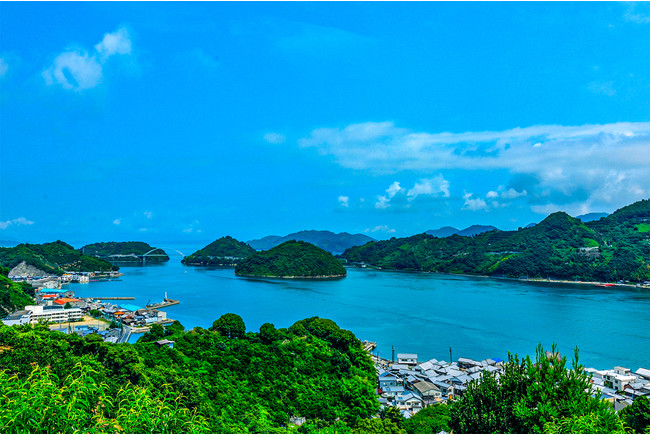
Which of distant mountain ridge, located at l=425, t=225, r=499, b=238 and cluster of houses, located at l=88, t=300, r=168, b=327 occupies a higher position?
distant mountain ridge, located at l=425, t=225, r=499, b=238

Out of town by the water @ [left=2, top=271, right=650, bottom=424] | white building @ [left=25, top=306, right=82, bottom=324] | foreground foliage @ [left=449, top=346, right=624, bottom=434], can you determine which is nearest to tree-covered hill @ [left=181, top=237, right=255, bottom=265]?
white building @ [left=25, top=306, right=82, bottom=324]

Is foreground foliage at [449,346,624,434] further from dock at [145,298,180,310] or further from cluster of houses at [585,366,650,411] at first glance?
dock at [145,298,180,310]

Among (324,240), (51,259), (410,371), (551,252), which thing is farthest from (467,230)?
(410,371)

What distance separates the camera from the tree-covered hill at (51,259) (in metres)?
40.4

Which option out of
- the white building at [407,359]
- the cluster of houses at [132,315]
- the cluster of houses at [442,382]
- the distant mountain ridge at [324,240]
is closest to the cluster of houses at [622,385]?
the cluster of houses at [442,382]

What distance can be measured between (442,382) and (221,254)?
176 ft

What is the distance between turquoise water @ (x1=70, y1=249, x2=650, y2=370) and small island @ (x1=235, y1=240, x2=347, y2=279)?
229 inches

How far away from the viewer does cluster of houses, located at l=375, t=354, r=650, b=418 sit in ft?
34.4

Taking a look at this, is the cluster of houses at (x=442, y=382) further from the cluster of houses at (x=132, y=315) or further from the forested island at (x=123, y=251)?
the forested island at (x=123, y=251)

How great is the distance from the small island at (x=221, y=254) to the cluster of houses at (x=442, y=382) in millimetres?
48175

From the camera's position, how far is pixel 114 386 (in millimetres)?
5730

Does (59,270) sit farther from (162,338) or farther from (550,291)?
(550,291)

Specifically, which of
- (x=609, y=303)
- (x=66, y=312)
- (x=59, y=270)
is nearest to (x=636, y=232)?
(x=609, y=303)

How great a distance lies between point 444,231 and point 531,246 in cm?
13016
